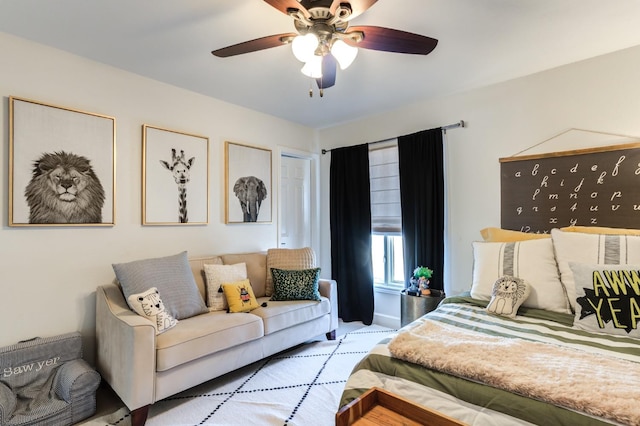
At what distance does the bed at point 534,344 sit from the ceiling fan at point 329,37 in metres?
1.44

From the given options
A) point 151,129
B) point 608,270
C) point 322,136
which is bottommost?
point 608,270

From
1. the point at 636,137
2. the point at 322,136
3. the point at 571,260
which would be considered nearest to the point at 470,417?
the point at 571,260

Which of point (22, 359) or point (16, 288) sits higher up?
point (16, 288)

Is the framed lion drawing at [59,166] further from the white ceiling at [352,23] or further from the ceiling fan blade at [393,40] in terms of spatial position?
the ceiling fan blade at [393,40]

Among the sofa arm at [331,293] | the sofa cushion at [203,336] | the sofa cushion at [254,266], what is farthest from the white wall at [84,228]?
the sofa arm at [331,293]

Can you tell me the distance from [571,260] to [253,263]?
2.60 meters

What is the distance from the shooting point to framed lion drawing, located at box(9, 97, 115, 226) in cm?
212

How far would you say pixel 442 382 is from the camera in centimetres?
113

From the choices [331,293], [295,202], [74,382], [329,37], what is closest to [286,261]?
[331,293]

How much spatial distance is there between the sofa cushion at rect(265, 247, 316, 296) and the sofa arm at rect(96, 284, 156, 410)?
134cm

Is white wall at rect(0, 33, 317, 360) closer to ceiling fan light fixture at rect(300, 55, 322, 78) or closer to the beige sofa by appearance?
the beige sofa

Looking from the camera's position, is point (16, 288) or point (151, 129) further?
point (151, 129)

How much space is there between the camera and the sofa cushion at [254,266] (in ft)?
10.3

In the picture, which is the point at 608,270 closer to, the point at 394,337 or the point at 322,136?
the point at 394,337
